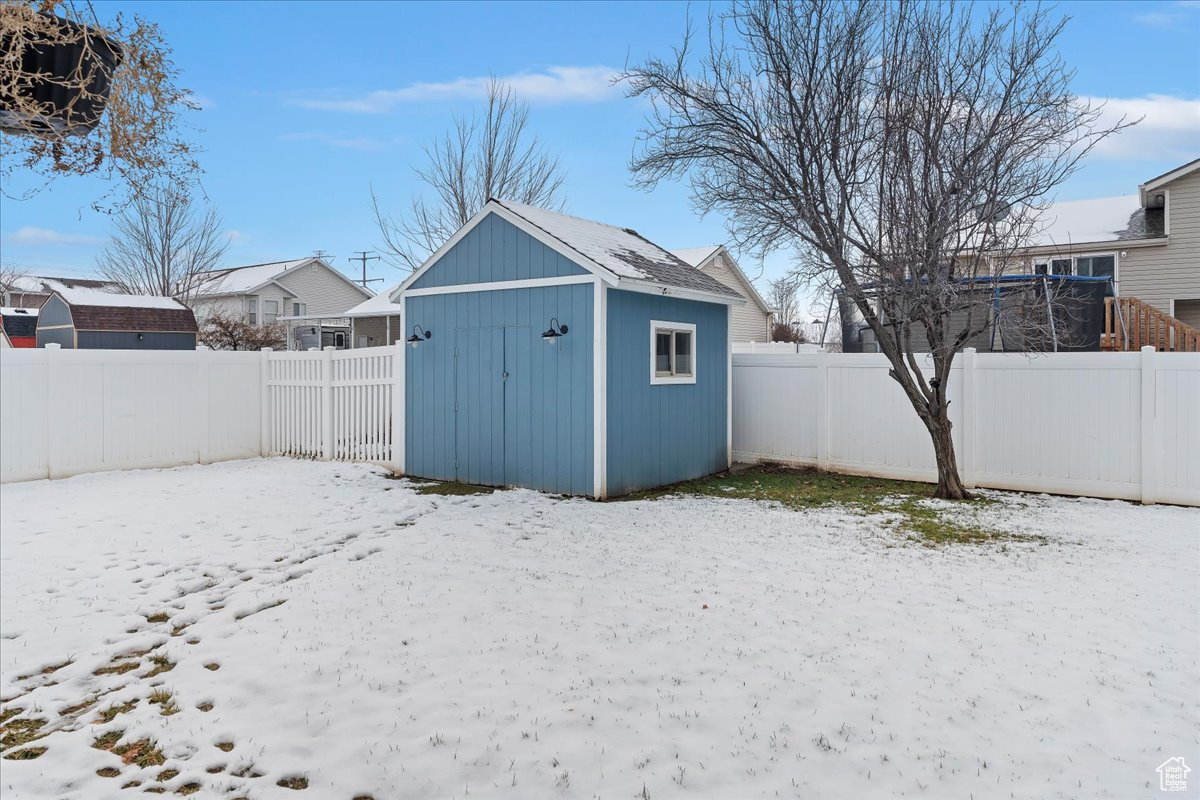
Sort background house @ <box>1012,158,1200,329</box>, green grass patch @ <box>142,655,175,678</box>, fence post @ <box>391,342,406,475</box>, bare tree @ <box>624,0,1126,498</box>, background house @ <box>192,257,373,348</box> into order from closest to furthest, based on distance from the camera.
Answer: green grass patch @ <box>142,655,175,678</box>, bare tree @ <box>624,0,1126,498</box>, fence post @ <box>391,342,406,475</box>, background house @ <box>1012,158,1200,329</box>, background house @ <box>192,257,373,348</box>

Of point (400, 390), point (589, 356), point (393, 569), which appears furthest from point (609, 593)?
point (400, 390)

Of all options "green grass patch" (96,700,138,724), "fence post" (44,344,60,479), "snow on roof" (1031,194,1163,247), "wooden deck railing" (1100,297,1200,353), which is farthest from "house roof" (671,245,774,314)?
"green grass patch" (96,700,138,724)

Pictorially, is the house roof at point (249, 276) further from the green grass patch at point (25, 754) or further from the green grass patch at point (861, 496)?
the green grass patch at point (25, 754)

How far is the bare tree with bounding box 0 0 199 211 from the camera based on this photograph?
1.83 metres

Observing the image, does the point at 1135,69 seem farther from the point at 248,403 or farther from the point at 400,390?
the point at 248,403

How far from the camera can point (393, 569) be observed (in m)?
4.91

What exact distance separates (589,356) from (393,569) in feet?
10.8

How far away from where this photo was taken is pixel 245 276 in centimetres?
2895

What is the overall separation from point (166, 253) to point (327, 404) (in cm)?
1810

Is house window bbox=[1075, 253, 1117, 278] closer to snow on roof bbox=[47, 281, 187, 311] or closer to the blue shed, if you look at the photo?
the blue shed

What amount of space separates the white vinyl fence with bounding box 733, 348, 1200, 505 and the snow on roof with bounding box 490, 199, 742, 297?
1.70m

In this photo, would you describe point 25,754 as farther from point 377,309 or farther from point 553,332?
point 377,309

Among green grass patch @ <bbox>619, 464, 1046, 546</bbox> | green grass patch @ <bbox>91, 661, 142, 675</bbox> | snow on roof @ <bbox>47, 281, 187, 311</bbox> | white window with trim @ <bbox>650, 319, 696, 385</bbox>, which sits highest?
snow on roof @ <bbox>47, 281, 187, 311</bbox>

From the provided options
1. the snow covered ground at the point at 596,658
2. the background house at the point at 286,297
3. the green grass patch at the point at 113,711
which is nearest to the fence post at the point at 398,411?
the snow covered ground at the point at 596,658
